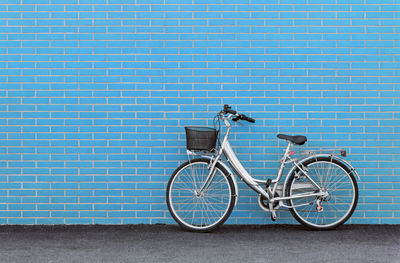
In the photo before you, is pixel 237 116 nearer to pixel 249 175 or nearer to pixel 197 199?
pixel 249 175

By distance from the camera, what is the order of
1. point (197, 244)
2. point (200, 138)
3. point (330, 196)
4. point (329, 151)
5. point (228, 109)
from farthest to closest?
point (329, 151) < point (330, 196) < point (228, 109) < point (200, 138) < point (197, 244)

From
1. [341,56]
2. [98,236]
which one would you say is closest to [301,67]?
[341,56]

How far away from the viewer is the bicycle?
4.90m

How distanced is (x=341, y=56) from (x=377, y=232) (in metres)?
2.08

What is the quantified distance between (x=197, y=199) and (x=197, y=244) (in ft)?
2.55

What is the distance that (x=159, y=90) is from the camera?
524cm

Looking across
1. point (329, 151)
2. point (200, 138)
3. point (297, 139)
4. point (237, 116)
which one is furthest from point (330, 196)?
point (200, 138)

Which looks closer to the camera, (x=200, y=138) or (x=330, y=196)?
(x=200, y=138)

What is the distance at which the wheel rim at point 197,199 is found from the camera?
513 cm

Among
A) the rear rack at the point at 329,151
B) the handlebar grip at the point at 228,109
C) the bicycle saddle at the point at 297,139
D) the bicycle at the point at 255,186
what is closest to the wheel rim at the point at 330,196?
the bicycle at the point at 255,186

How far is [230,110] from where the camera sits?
4898 millimetres

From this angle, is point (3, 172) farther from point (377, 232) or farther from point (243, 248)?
point (377, 232)

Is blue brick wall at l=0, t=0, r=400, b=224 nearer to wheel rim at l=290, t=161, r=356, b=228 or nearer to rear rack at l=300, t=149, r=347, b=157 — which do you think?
rear rack at l=300, t=149, r=347, b=157

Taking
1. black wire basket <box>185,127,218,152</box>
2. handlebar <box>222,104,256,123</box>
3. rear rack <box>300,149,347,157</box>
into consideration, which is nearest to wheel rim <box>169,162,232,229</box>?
black wire basket <box>185,127,218,152</box>
